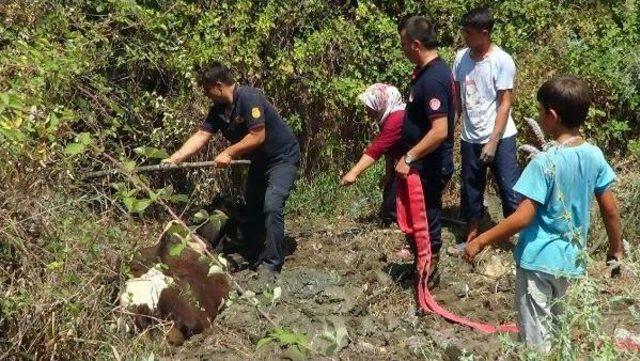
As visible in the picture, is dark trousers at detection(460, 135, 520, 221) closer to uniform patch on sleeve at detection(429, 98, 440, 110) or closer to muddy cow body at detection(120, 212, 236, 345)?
uniform patch on sleeve at detection(429, 98, 440, 110)

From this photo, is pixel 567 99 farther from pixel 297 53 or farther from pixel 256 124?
pixel 297 53

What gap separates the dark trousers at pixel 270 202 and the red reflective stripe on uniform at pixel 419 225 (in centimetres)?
90

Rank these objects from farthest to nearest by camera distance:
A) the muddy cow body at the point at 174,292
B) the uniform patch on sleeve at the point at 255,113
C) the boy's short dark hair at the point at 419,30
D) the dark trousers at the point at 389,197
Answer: the dark trousers at the point at 389,197 < the uniform patch on sleeve at the point at 255,113 < the boy's short dark hair at the point at 419,30 < the muddy cow body at the point at 174,292

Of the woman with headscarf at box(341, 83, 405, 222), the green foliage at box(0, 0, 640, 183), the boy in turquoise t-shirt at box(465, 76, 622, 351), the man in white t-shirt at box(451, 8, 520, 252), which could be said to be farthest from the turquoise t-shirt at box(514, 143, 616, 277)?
the green foliage at box(0, 0, 640, 183)

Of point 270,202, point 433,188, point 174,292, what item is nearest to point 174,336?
point 174,292

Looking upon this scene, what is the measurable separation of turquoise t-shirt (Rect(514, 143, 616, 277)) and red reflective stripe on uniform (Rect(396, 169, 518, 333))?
1.70 metres

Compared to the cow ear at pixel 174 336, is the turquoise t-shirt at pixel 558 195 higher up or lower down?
higher up

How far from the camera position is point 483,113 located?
6453 mm

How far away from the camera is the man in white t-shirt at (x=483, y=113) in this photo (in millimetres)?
6266

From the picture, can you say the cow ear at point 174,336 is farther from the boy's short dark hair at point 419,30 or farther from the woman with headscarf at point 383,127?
the boy's short dark hair at point 419,30

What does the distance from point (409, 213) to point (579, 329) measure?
251 cm

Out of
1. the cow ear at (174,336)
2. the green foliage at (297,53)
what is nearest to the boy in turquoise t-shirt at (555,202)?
the cow ear at (174,336)

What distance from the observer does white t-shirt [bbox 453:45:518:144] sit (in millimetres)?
6293

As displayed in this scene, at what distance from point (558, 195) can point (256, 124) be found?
8.93 ft
